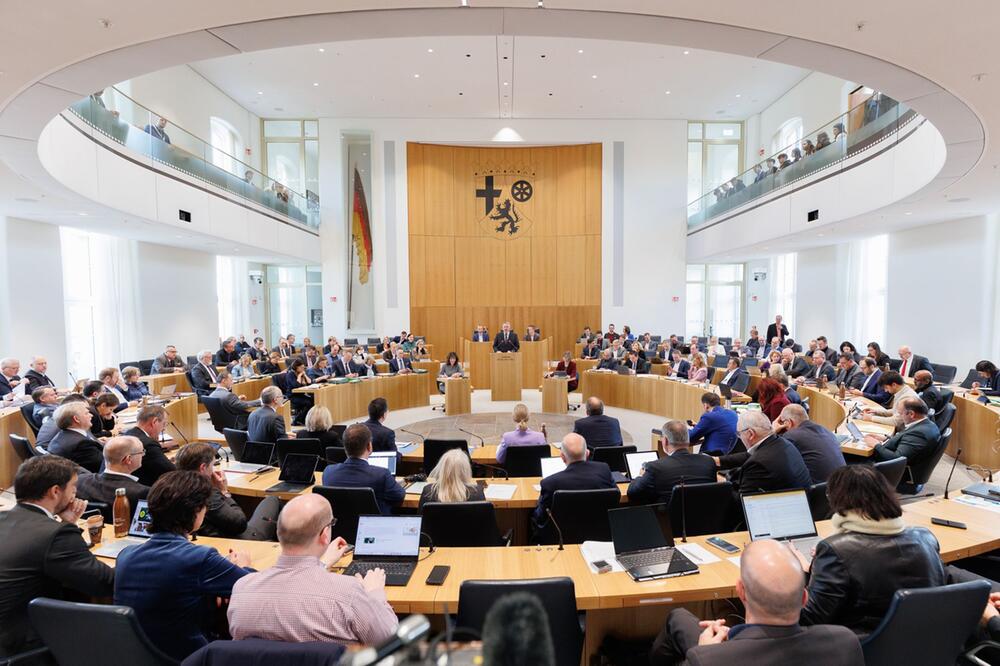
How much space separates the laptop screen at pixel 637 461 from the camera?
404 centimetres

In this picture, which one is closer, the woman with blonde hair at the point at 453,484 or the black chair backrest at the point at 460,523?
the black chair backrest at the point at 460,523

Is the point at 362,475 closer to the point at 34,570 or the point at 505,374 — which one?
the point at 34,570

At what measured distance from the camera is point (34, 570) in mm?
2252

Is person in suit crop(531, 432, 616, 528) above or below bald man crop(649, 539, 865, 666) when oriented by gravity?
below

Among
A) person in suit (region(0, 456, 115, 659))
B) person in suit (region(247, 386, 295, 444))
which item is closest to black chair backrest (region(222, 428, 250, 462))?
person in suit (region(247, 386, 295, 444))

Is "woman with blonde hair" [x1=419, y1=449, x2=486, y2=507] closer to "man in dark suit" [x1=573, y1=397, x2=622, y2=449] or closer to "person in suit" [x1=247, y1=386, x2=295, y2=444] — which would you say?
"man in dark suit" [x1=573, y1=397, x2=622, y2=449]

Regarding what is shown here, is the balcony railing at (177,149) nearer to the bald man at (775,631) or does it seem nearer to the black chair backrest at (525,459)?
the black chair backrest at (525,459)

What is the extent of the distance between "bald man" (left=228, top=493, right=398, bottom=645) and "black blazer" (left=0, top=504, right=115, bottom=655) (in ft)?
3.16

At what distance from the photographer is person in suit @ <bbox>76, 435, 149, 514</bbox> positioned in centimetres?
332

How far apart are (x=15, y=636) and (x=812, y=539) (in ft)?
12.7

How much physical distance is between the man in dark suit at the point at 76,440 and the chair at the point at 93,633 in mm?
2831

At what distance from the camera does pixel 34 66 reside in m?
3.78

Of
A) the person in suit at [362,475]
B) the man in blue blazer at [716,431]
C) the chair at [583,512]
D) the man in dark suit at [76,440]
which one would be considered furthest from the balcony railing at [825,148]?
the man in dark suit at [76,440]

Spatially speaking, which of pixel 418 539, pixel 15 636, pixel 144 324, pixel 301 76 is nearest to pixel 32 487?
pixel 15 636
